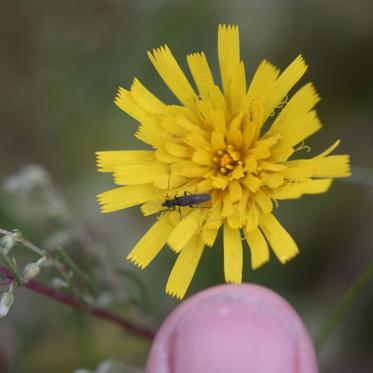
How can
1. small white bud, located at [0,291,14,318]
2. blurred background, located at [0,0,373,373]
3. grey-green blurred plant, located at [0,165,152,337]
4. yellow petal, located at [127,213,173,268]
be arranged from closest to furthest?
small white bud, located at [0,291,14,318], grey-green blurred plant, located at [0,165,152,337], yellow petal, located at [127,213,173,268], blurred background, located at [0,0,373,373]

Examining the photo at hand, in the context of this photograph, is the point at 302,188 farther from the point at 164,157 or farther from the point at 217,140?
the point at 164,157

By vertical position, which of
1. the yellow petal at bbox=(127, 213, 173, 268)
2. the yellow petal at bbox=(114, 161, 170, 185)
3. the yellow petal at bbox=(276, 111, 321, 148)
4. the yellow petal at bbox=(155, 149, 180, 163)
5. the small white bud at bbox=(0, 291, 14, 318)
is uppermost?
the yellow petal at bbox=(276, 111, 321, 148)

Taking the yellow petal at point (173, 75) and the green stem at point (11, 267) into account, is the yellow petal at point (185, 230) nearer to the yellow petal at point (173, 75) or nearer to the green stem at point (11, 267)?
the yellow petal at point (173, 75)

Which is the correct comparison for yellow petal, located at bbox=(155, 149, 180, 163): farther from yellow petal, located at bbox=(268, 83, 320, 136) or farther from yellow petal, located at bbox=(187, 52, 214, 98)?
yellow petal, located at bbox=(268, 83, 320, 136)

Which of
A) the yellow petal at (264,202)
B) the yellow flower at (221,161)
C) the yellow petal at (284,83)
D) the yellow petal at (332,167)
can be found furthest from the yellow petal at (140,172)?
the yellow petal at (332,167)

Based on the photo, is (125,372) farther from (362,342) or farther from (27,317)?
(362,342)

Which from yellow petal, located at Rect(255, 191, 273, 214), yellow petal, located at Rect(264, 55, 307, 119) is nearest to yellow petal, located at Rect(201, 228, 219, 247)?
yellow petal, located at Rect(255, 191, 273, 214)
